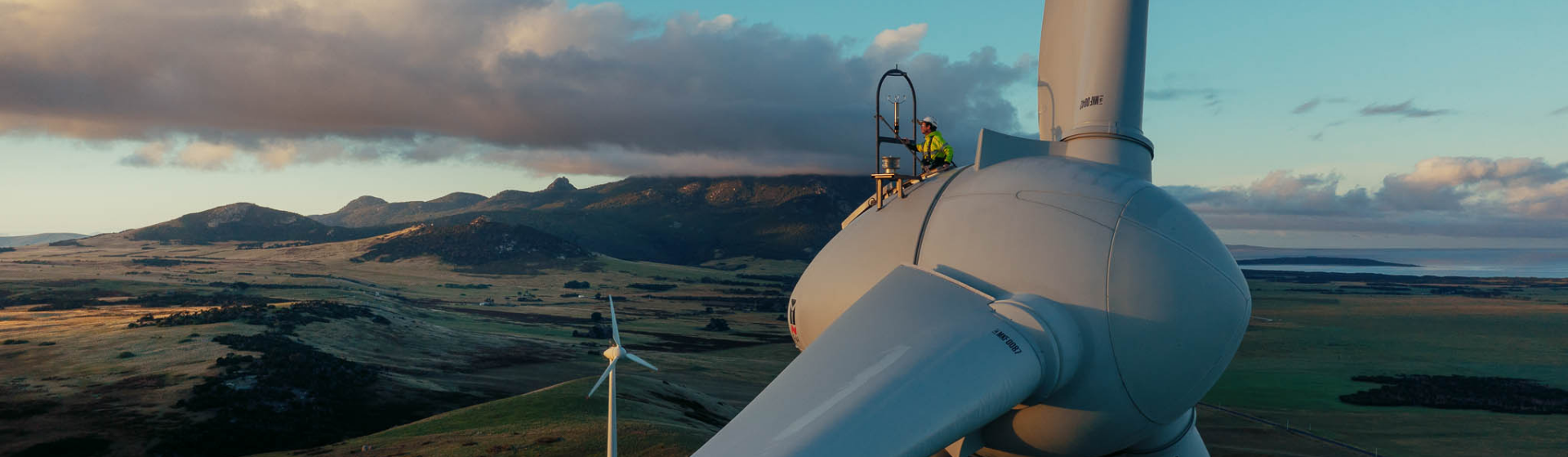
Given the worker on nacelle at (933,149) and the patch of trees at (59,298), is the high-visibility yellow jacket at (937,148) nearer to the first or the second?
the worker on nacelle at (933,149)

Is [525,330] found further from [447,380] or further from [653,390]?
[653,390]

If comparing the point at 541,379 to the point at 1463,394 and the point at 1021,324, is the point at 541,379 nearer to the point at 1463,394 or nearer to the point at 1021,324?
the point at 1021,324

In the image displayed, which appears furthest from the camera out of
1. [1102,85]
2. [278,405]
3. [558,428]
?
[278,405]

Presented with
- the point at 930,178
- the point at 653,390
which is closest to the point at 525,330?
the point at 653,390

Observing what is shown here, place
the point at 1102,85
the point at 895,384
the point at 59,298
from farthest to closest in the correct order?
the point at 59,298 < the point at 1102,85 < the point at 895,384

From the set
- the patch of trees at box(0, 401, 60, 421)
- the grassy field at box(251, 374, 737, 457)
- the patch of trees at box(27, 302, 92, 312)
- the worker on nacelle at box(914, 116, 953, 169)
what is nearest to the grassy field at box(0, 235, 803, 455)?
the patch of trees at box(0, 401, 60, 421)

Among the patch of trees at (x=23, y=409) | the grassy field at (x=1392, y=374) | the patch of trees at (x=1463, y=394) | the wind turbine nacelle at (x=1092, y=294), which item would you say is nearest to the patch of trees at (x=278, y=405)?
the patch of trees at (x=23, y=409)

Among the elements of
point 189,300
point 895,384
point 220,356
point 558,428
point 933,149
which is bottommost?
point 558,428

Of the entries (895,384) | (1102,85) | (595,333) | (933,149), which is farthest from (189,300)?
(895,384)
